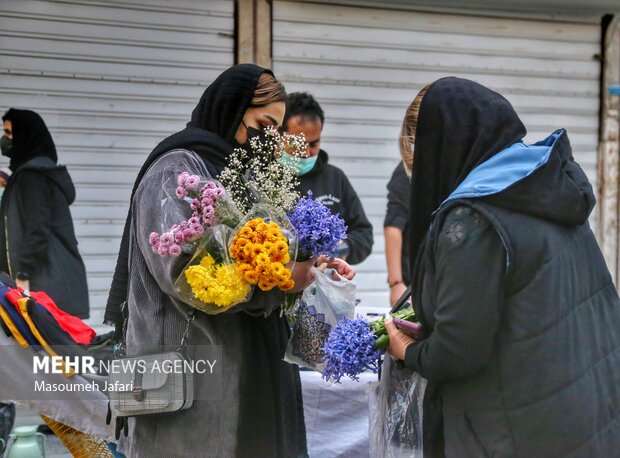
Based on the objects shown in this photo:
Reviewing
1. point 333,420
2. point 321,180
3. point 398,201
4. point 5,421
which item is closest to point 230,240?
point 333,420

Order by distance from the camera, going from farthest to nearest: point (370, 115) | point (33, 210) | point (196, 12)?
point (370, 115) < point (196, 12) < point (33, 210)

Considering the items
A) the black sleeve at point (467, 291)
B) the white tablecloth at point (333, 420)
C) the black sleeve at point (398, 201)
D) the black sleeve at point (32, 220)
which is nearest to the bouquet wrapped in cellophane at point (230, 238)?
the black sleeve at point (467, 291)

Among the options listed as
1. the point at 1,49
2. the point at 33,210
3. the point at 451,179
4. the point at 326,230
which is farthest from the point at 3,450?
the point at 1,49

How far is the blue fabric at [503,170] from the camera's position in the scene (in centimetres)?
209

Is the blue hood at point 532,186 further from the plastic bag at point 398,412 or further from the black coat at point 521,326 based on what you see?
the plastic bag at point 398,412

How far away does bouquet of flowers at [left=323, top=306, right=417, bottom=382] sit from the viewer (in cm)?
245

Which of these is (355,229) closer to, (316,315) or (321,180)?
(321,180)

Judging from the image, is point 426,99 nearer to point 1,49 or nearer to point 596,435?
point 596,435

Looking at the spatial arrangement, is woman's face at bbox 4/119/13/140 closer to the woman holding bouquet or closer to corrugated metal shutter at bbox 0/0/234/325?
corrugated metal shutter at bbox 0/0/234/325

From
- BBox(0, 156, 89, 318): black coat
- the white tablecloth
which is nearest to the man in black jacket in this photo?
the white tablecloth

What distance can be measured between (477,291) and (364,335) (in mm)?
516

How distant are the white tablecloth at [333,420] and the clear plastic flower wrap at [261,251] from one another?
138 centimetres

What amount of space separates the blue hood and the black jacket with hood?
2870 millimetres

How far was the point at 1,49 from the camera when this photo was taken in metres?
6.67
